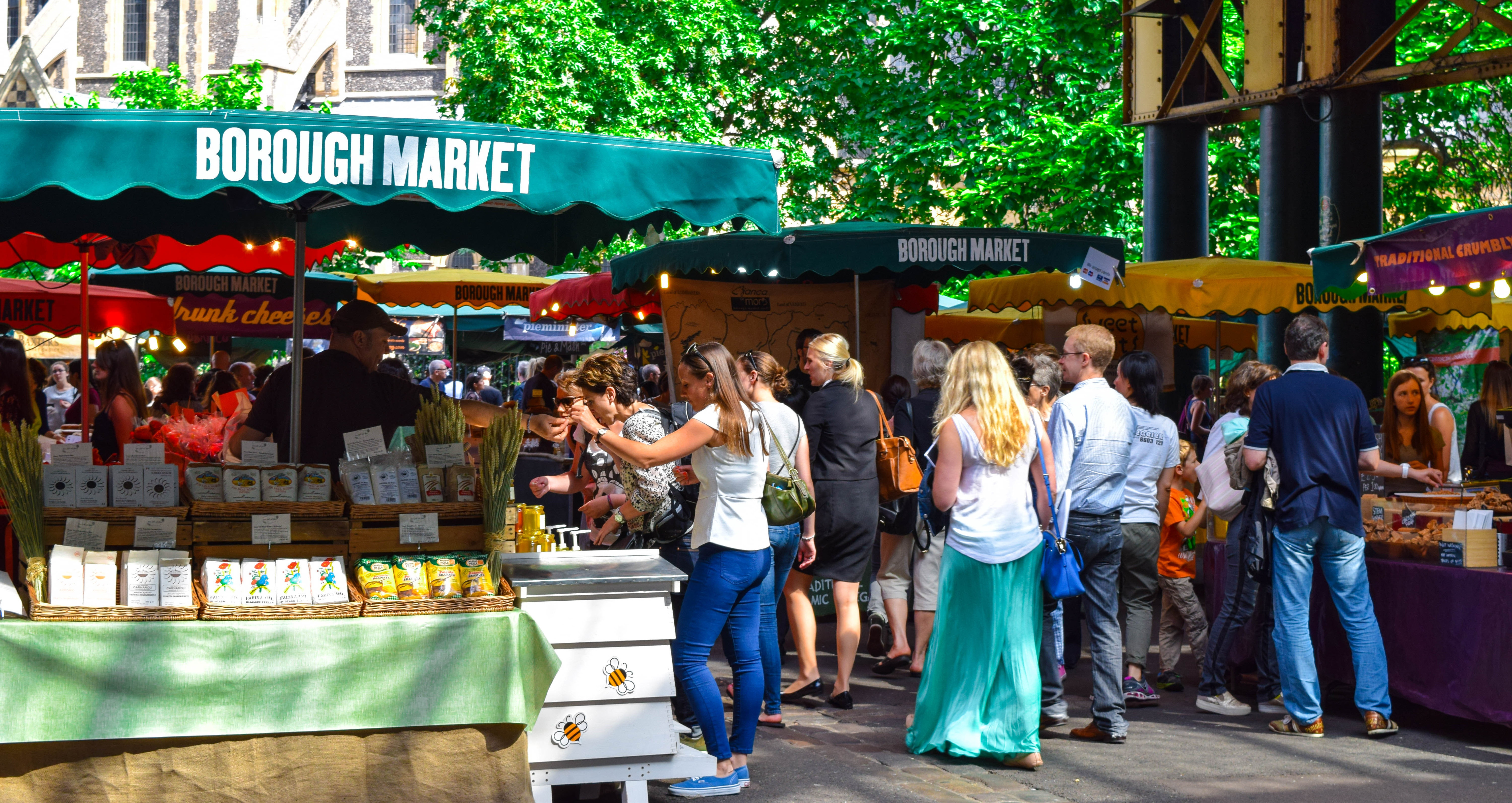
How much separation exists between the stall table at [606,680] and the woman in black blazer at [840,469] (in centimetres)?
206

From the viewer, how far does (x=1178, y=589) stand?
24.6ft

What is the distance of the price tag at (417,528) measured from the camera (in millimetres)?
4715

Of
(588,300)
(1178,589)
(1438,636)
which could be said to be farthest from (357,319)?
(588,300)

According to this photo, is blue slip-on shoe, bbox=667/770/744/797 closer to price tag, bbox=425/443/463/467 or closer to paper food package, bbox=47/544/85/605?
price tag, bbox=425/443/463/467

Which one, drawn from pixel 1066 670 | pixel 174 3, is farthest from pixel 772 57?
pixel 174 3

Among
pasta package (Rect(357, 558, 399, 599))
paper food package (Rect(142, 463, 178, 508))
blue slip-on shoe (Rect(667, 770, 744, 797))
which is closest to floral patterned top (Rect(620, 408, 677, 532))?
blue slip-on shoe (Rect(667, 770, 744, 797))

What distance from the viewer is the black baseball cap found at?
5754mm

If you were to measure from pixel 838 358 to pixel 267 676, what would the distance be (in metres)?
3.50

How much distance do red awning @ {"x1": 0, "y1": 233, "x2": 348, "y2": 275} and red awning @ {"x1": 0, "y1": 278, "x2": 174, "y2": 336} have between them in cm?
141

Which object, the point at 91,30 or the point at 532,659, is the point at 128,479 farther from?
the point at 91,30

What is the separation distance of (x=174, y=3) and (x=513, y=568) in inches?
1911

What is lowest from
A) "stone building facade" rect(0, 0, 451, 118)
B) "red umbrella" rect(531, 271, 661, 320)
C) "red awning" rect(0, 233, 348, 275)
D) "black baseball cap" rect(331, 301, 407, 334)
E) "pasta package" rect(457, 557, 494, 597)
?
"pasta package" rect(457, 557, 494, 597)

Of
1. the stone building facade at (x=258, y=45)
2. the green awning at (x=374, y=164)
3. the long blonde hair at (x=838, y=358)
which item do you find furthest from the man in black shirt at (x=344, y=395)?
the stone building facade at (x=258, y=45)

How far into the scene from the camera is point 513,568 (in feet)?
16.8
